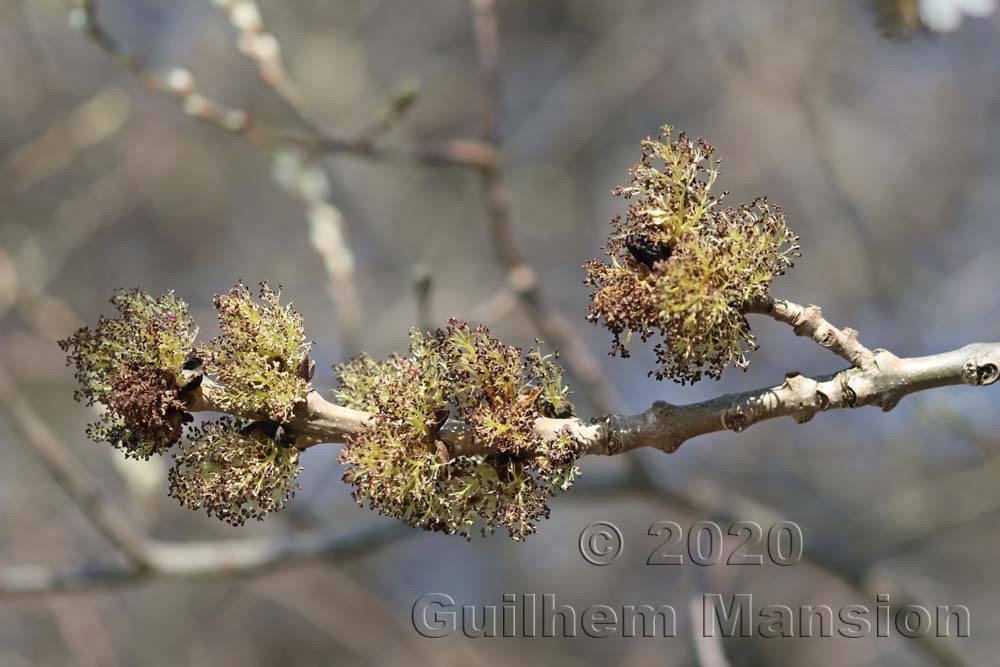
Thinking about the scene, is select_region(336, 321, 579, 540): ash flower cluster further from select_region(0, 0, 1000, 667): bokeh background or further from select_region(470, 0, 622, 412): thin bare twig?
select_region(0, 0, 1000, 667): bokeh background

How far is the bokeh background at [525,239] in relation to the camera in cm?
697

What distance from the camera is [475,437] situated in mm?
1920

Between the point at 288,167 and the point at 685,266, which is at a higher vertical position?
the point at 288,167

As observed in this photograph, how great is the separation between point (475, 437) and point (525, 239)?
764cm

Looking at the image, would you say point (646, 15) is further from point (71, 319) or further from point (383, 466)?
point (383, 466)

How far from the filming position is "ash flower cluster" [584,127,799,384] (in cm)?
183

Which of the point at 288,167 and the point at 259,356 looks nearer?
the point at 259,356

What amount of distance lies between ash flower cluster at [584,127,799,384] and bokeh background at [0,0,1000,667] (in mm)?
3997

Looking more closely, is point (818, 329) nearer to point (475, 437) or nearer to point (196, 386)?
point (475, 437)

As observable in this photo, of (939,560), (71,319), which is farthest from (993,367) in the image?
(939,560)

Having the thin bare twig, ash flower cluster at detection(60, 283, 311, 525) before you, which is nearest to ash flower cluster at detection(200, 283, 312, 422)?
ash flower cluster at detection(60, 283, 311, 525)

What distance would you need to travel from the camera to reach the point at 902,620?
13.4 feet

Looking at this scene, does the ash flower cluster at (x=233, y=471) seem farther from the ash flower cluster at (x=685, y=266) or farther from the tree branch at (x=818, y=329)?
the tree branch at (x=818, y=329)

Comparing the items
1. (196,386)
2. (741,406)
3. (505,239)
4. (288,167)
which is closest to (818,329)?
(741,406)
